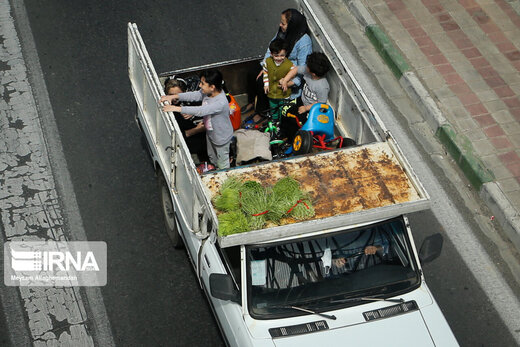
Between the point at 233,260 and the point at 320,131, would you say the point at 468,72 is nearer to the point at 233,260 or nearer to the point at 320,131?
the point at 320,131

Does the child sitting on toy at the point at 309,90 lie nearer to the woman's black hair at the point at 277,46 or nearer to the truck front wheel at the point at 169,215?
the woman's black hair at the point at 277,46

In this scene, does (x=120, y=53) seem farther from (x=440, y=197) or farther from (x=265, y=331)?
(x=265, y=331)

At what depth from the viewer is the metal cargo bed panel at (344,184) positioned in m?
6.57

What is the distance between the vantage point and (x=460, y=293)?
8523mm

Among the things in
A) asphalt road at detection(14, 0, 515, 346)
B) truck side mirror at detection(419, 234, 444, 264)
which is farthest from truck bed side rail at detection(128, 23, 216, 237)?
truck side mirror at detection(419, 234, 444, 264)

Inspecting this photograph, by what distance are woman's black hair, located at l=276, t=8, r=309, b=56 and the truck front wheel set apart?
222 cm

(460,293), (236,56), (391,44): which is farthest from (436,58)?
(460,293)

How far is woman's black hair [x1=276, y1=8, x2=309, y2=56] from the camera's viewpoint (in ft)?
30.1

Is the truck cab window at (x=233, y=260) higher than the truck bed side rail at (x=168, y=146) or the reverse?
the reverse

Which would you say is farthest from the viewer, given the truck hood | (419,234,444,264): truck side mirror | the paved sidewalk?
the paved sidewalk

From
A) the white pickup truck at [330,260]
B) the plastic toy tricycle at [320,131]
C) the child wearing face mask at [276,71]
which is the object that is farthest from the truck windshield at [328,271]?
the child wearing face mask at [276,71]

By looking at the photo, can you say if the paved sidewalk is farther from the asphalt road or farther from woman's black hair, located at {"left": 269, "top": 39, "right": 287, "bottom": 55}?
woman's black hair, located at {"left": 269, "top": 39, "right": 287, "bottom": 55}

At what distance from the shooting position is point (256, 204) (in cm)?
664

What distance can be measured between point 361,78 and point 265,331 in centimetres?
548
